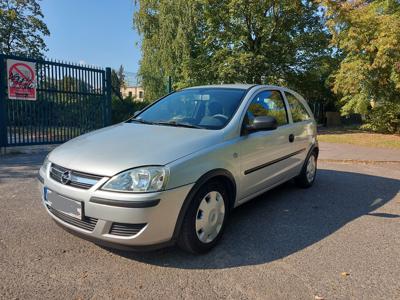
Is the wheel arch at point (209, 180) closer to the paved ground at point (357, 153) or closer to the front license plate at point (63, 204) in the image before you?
the front license plate at point (63, 204)

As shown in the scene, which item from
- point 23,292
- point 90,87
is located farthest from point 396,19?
point 23,292

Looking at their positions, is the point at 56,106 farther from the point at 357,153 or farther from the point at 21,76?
the point at 357,153

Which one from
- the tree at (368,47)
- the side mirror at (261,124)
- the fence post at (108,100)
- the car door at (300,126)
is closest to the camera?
the side mirror at (261,124)

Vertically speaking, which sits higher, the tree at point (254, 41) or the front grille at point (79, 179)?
the tree at point (254, 41)

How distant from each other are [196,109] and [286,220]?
1830 millimetres

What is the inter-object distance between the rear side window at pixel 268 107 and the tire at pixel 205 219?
1.08 metres

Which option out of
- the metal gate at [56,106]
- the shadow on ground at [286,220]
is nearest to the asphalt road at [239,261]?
the shadow on ground at [286,220]

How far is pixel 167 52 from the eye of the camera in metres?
21.8

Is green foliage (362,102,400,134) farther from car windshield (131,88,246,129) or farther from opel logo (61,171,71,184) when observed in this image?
opel logo (61,171,71,184)

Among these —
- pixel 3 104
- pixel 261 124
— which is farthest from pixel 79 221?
pixel 3 104

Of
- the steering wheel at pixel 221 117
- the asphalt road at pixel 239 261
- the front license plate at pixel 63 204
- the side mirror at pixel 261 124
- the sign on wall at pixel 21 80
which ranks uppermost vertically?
the sign on wall at pixel 21 80

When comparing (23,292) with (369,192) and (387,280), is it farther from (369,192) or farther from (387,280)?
(369,192)

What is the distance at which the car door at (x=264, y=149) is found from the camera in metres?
4.01

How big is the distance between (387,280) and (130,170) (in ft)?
7.96
